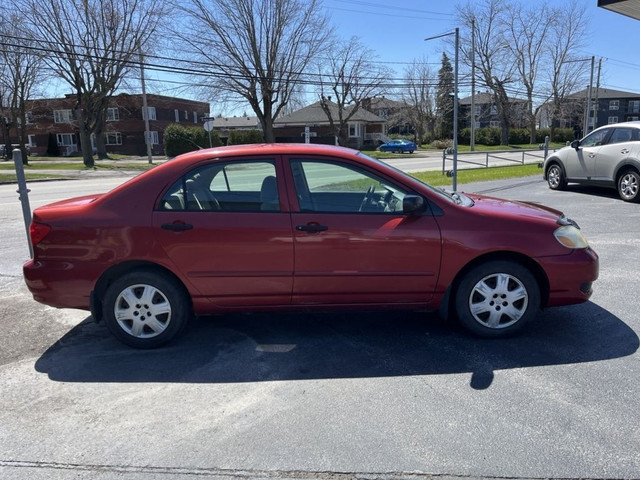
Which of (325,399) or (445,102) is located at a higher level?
(445,102)

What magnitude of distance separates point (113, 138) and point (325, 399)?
200ft

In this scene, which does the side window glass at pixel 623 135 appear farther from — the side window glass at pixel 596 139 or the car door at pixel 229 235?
the car door at pixel 229 235

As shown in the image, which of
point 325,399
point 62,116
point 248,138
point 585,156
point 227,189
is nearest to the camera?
point 325,399

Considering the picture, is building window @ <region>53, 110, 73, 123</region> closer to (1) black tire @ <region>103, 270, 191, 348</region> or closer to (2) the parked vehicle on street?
(2) the parked vehicle on street

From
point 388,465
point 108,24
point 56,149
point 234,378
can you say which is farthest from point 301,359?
point 56,149

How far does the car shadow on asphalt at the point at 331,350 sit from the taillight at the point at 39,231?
3.16ft

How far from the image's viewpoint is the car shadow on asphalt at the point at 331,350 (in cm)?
372

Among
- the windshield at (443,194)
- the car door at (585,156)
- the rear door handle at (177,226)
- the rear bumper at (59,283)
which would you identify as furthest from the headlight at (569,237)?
the car door at (585,156)

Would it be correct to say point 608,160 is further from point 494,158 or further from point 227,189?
point 494,158

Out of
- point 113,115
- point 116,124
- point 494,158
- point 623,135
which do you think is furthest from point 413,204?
point 113,115

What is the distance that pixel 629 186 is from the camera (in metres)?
11.1

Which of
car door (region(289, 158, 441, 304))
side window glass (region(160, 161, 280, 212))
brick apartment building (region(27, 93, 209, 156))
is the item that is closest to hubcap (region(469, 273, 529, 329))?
car door (region(289, 158, 441, 304))

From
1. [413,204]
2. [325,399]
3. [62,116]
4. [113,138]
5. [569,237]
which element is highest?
[62,116]

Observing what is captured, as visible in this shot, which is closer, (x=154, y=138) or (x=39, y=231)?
(x=39, y=231)
